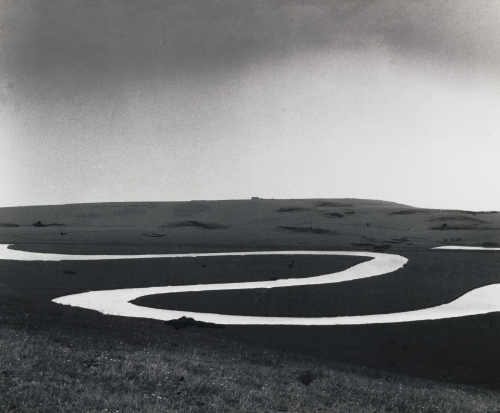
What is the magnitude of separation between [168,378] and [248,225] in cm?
5556

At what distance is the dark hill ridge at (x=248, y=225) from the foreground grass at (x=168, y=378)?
2521cm

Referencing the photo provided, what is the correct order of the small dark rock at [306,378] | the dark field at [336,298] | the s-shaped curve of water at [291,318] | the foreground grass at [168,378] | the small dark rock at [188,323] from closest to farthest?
1. the foreground grass at [168,378]
2. the small dark rock at [306,378]
3. the dark field at [336,298]
4. the small dark rock at [188,323]
5. the s-shaped curve of water at [291,318]

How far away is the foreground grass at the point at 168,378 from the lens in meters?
9.42

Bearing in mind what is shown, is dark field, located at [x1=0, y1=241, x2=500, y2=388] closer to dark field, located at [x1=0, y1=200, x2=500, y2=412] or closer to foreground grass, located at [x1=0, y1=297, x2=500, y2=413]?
dark field, located at [x1=0, y1=200, x2=500, y2=412]

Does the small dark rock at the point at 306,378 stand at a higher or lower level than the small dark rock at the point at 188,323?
lower

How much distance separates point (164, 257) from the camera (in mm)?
32781

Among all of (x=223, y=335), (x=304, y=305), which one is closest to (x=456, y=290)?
(x=304, y=305)

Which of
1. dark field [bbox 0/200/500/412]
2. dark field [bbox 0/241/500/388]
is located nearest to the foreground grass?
dark field [bbox 0/200/500/412]

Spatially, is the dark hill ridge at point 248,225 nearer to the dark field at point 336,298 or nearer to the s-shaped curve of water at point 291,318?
the dark field at point 336,298

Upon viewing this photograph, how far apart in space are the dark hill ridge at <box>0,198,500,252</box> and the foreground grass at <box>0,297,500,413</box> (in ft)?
82.7

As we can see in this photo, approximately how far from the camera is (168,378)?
35.1 ft

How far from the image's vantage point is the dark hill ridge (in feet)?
148

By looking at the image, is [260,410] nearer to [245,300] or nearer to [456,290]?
[245,300]

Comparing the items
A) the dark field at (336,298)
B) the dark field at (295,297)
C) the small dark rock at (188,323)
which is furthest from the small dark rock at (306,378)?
the small dark rock at (188,323)
